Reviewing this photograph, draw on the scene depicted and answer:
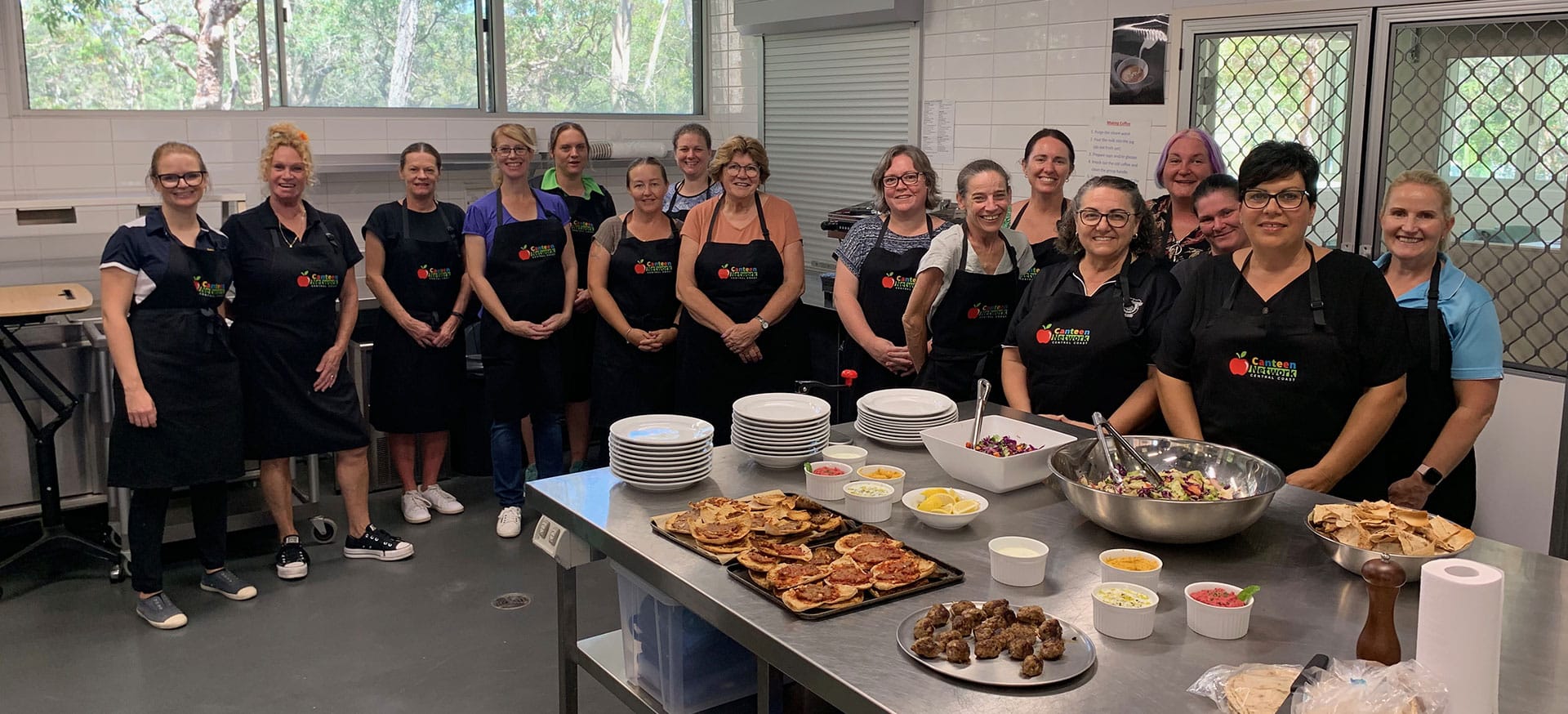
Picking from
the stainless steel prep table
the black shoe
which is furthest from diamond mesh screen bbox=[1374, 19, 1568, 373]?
the black shoe

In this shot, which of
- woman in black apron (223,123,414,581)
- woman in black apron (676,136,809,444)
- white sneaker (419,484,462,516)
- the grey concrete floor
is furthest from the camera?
white sneaker (419,484,462,516)

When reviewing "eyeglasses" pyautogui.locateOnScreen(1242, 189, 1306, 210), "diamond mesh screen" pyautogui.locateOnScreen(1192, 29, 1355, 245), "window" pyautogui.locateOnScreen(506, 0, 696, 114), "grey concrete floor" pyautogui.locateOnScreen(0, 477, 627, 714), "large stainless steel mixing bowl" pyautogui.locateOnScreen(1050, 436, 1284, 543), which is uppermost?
"window" pyautogui.locateOnScreen(506, 0, 696, 114)

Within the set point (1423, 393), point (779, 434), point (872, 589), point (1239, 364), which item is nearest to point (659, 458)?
point (779, 434)

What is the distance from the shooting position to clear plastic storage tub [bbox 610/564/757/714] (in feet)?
8.19

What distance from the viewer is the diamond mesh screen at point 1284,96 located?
175 inches

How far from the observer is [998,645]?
177cm

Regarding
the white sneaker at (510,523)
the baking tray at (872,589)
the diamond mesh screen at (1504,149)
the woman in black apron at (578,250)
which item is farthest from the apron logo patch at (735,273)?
the baking tray at (872,589)

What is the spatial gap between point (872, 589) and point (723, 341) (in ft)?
9.15

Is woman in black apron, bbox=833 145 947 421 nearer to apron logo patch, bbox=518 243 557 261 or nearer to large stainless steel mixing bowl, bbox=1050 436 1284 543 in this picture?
apron logo patch, bbox=518 243 557 261

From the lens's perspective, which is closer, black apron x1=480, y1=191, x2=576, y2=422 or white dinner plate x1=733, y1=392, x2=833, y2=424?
white dinner plate x1=733, y1=392, x2=833, y2=424

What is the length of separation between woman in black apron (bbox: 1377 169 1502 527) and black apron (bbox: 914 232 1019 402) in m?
1.12

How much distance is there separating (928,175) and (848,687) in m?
2.61

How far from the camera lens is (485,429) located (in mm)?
5582

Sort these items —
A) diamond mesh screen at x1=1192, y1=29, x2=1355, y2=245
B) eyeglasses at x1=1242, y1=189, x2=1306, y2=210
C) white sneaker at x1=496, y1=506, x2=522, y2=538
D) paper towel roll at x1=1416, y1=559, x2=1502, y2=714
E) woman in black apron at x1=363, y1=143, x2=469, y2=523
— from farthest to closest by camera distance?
1. white sneaker at x1=496, y1=506, x2=522, y2=538
2. woman in black apron at x1=363, y1=143, x2=469, y2=523
3. diamond mesh screen at x1=1192, y1=29, x2=1355, y2=245
4. eyeglasses at x1=1242, y1=189, x2=1306, y2=210
5. paper towel roll at x1=1416, y1=559, x2=1502, y2=714
